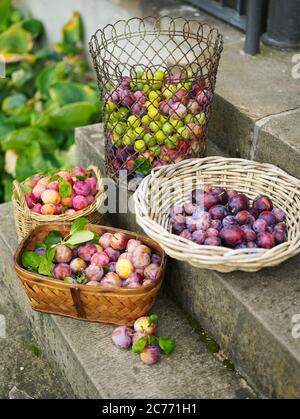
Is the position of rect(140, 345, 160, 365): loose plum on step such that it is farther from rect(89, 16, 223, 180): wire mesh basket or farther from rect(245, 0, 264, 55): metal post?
rect(245, 0, 264, 55): metal post

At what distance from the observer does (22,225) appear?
106 inches

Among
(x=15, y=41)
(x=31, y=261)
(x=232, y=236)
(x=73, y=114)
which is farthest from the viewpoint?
(x=15, y=41)

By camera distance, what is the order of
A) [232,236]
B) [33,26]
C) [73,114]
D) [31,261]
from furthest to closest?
1. [33,26]
2. [73,114]
3. [31,261]
4. [232,236]

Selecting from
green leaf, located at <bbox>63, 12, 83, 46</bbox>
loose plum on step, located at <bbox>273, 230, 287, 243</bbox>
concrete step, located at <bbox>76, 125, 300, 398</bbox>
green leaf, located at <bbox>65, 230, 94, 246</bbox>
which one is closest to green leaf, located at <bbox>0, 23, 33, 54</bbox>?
green leaf, located at <bbox>63, 12, 83, 46</bbox>

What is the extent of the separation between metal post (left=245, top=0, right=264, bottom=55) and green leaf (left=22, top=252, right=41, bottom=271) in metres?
1.71

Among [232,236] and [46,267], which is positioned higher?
[232,236]

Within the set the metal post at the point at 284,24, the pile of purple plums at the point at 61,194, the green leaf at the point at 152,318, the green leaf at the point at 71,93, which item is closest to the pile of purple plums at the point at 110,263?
the green leaf at the point at 152,318

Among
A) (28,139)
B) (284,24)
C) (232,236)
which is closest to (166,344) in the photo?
(232,236)

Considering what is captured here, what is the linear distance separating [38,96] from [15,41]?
0.76m

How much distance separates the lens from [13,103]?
4602 mm

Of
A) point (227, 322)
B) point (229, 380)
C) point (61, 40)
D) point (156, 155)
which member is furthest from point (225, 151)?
point (61, 40)

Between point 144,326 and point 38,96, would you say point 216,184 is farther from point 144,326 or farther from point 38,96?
point 38,96

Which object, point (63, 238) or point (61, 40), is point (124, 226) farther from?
point (61, 40)

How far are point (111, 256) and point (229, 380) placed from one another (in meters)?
0.66
